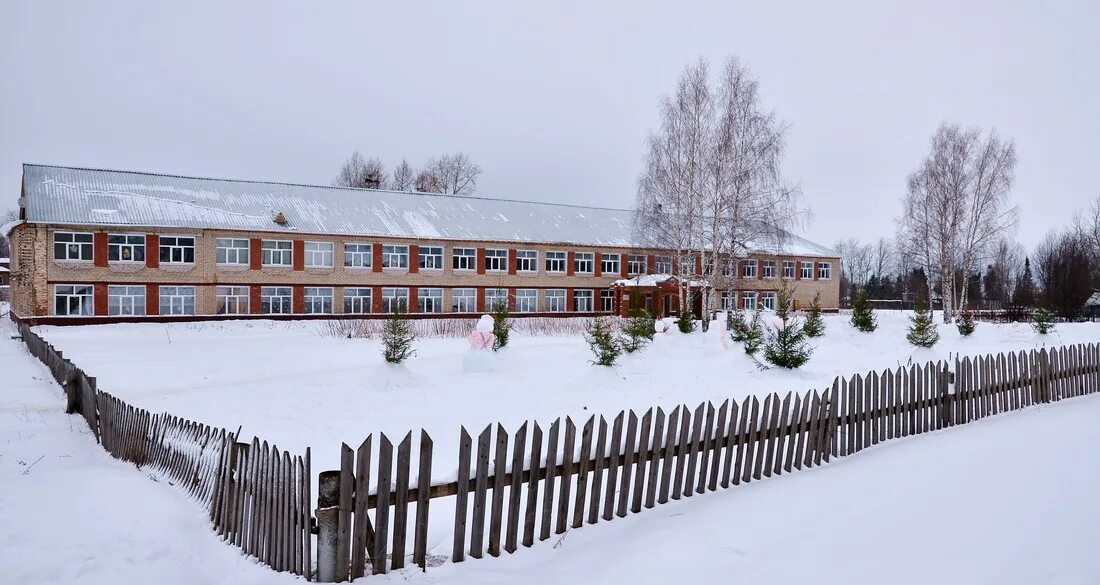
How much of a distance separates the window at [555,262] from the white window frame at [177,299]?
67.4 ft

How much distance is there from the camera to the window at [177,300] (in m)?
33.8

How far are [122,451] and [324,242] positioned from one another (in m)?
29.2

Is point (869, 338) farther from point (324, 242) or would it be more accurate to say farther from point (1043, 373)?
point (324, 242)

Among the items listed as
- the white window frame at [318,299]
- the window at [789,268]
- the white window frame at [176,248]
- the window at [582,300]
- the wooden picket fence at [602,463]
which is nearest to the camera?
the wooden picket fence at [602,463]

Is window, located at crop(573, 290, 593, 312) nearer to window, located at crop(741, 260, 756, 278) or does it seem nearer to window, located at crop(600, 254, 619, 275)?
window, located at crop(600, 254, 619, 275)

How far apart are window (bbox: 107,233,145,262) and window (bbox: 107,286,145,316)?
1.46 m

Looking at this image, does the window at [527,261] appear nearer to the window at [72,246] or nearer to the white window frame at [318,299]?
the white window frame at [318,299]

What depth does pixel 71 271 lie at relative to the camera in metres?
31.8

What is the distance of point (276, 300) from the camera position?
36094 mm

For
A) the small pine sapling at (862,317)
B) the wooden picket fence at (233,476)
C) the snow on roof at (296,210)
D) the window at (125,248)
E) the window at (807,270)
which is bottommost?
the wooden picket fence at (233,476)

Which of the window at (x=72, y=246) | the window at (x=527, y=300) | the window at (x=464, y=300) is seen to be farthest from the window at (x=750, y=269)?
the window at (x=72, y=246)

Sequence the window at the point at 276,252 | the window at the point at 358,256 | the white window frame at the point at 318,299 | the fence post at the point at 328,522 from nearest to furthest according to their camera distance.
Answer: the fence post at the point at 328,522 → the window at the point at 276,252 → the white window frame at the point at 318,299 → the window at the point at 358,256

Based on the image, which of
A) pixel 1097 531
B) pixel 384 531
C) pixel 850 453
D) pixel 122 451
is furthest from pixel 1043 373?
pixel 122 451

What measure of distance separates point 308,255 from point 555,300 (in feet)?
51.0
